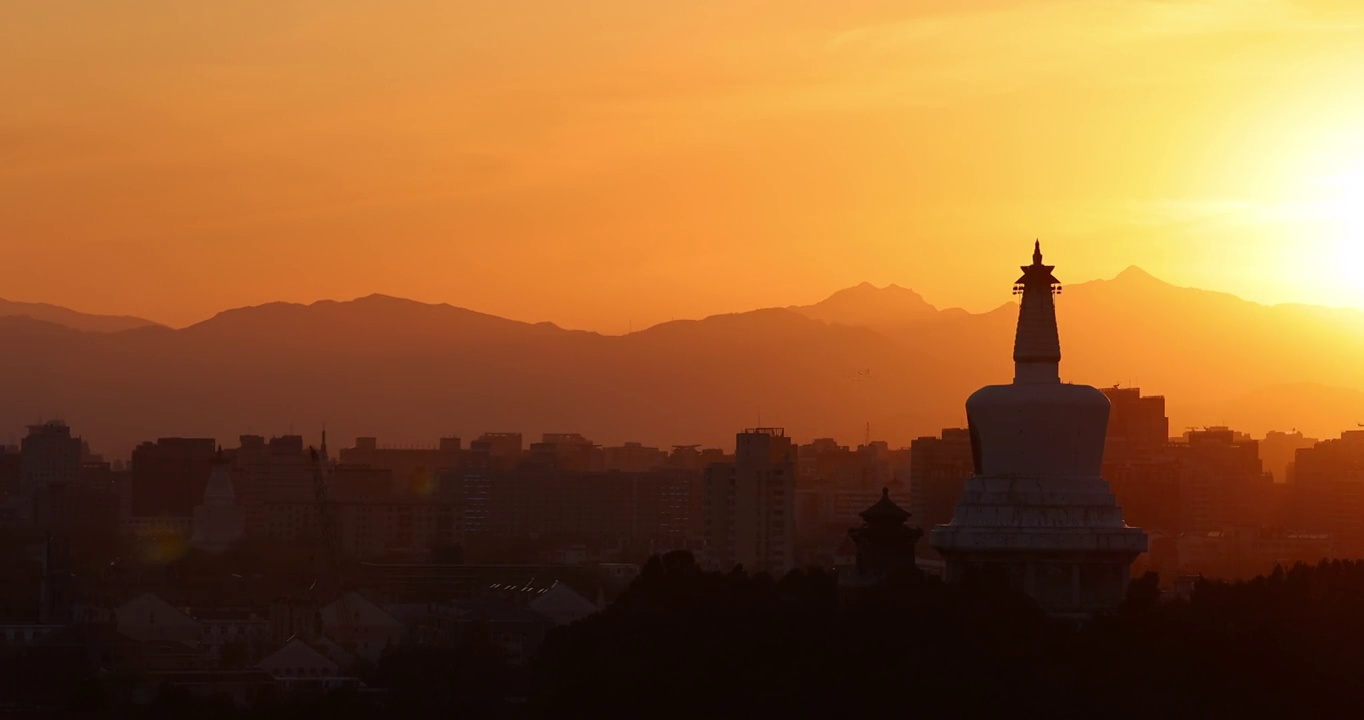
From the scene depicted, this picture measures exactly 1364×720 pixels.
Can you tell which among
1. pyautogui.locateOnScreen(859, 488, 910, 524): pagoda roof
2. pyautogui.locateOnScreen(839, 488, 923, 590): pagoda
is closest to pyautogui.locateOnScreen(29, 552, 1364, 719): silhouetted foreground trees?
pyautogui.locateOnScreen(839, 488, 923, 590): pagoda

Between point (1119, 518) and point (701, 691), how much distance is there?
23.1 feet

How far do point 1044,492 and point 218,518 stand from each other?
131218 millimetres

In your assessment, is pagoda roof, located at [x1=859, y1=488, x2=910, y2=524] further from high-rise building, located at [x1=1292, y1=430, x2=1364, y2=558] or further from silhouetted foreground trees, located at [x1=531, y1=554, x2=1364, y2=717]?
high-rise building, located at [x1=1292, y1=430, x2=1364, y2=558]

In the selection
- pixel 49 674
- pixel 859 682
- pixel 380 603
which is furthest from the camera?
pixel 380 603

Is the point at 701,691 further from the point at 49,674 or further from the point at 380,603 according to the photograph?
the point at 380,603

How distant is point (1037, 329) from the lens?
45.6 meters

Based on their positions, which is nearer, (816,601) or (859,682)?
(859,682)

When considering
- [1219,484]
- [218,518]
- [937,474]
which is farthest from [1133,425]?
[218,518]

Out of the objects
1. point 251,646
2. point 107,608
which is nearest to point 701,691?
point 251,646

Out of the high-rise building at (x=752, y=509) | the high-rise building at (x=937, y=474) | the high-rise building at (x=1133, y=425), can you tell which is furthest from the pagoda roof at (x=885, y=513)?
the high-rise building at (x=1133, y=425)

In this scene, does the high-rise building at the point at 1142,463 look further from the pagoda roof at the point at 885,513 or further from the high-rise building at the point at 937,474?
the pagoda roof at the point at 885,513

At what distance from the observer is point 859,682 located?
41.1 metres

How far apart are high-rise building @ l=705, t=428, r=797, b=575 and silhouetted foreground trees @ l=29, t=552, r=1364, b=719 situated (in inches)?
3057

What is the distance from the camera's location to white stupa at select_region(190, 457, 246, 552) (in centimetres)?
16750
